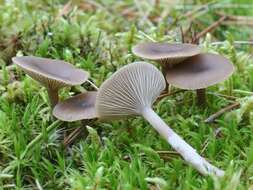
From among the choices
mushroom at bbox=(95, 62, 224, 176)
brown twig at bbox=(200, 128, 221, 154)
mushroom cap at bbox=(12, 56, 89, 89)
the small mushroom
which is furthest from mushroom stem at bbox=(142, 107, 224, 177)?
mushroom cap at bbox=(12, 56, 89, 89)

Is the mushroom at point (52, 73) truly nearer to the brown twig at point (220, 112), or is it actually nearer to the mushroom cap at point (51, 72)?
the mushroom cap at point (51, 72)

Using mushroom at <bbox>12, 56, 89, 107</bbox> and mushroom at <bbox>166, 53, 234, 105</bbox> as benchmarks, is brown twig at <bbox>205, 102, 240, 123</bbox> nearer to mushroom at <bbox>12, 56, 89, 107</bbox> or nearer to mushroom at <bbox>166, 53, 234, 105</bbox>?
mushroom at <bbox>166, 53, 234, 105</bbox>

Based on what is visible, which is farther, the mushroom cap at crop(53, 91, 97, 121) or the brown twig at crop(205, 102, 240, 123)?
the brown twig at crop(205, 102, 240, 123)

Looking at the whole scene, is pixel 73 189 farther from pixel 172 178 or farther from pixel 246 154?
pixel 246 154

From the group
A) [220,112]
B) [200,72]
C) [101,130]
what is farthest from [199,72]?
[101,130]

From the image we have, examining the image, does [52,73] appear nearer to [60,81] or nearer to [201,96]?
[60,81]

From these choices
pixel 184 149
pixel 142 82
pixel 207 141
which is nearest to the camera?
pixel 184 149

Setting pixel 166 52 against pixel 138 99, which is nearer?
pixel 138 99
